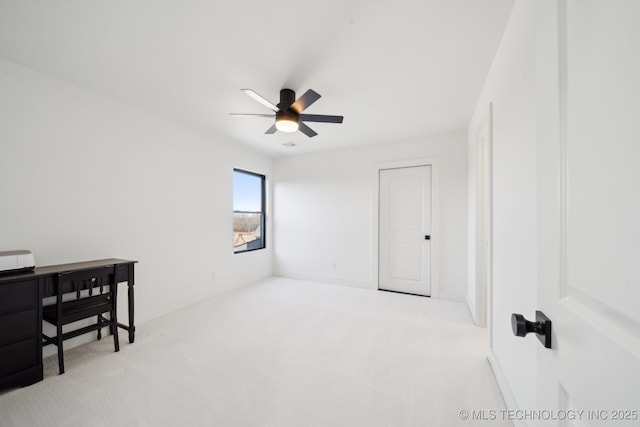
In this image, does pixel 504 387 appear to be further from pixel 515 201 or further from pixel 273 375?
pixel 273 375

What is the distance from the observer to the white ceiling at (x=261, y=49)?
149 centimetres

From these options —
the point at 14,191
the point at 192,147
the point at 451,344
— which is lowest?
the point at 451,344

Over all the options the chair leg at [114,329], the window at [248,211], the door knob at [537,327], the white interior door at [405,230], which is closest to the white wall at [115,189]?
the window at [248,211]

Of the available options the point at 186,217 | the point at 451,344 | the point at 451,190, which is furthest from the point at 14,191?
the point at 451,190

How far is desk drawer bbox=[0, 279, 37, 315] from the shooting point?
5.52 feet

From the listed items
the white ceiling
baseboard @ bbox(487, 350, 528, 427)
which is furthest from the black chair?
baseboard @ bbox(487, 350, 528, 427)

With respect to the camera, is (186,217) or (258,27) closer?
(258,27)

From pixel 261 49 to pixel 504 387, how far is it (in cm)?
301

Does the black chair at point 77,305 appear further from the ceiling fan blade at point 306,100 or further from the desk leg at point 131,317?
the ceiling fan blade at point 306,100

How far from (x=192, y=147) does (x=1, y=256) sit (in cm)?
215

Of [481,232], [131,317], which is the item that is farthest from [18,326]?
[481,232]

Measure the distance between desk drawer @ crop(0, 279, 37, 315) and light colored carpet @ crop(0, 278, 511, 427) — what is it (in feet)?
1.96

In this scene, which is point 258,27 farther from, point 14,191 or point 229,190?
point 229,190

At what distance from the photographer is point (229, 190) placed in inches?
158
